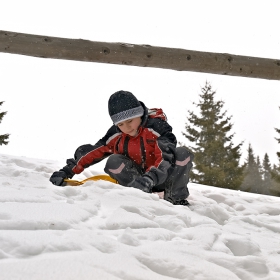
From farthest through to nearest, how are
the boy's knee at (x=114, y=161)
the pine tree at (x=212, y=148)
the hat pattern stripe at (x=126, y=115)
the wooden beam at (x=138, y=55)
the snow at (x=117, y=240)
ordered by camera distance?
the pine tree at (x=212, y=148)
the wooden beam at (x=138, y=55)
the boy's knee at (x=114, y=161)
the hat pattern stripe at (x=126, y=115)
the snow at (x=117, y=240)

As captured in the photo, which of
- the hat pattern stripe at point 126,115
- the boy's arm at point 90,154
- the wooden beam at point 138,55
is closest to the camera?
the hat pattern stripe at point 126,115

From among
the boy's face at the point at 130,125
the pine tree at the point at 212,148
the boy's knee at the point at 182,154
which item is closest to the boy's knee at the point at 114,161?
the boy's face at the point at 130,125

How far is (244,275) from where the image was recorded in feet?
4.98

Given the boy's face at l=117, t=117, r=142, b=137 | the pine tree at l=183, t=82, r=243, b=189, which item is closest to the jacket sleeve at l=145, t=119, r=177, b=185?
the boy's face at l=117, t=117, r=142, b=137

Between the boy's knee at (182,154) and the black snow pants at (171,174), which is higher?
the boy's knee at (182,154)

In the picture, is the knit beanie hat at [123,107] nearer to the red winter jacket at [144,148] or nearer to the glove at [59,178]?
the red winter jacket at [144,148]

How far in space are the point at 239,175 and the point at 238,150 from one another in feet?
6.07

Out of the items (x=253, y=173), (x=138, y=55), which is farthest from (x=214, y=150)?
(x=253, y=173)

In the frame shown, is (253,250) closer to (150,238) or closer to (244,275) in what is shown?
(244,275)

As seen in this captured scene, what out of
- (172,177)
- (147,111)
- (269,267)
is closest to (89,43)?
(147,111)

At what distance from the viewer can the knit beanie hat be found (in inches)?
119

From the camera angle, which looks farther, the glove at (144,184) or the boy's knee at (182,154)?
the boy's knee at (182,154)

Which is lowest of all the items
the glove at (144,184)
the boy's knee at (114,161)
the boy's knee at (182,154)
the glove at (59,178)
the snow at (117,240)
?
the snow at (117,240)

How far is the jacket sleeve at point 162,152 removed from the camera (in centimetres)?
293
